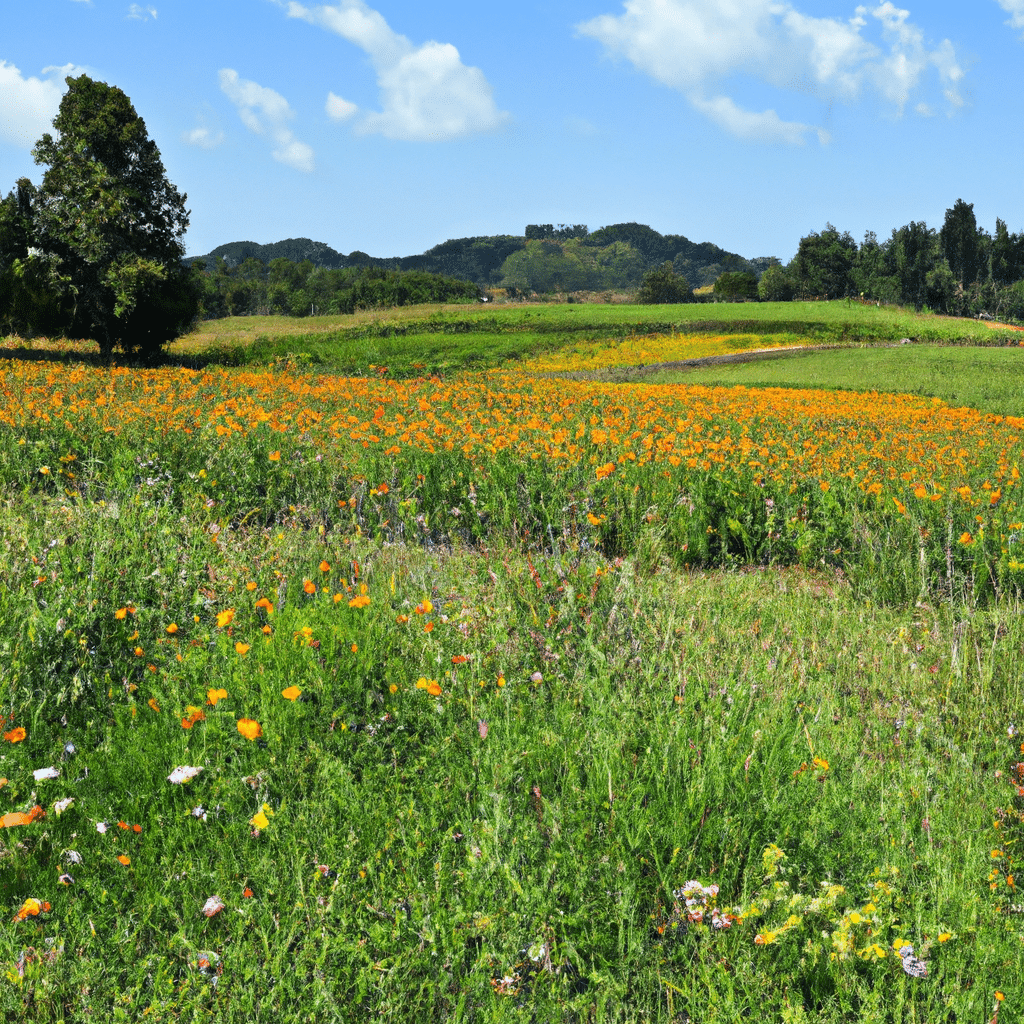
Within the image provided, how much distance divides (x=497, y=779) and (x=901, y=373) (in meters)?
30.5

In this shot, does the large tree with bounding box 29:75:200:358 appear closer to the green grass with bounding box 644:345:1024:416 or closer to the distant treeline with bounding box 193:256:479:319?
the green grass with bounding box 644:345:1024:416

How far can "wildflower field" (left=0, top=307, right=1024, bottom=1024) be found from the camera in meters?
2.01

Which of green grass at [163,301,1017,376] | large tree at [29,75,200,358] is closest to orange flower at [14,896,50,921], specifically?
green grass at [163,301,1017,376]

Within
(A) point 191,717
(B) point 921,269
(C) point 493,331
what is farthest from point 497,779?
(B) point 921,269

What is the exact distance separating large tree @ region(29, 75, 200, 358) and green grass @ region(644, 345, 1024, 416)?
68.0ft

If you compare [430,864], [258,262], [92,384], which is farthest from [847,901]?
[258,262]

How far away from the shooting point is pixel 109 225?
28.6 metres

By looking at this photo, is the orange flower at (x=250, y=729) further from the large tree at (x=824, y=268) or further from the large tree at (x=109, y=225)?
the large tree at (x=824, y=268)

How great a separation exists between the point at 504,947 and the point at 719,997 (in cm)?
58

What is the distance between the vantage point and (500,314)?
198 ft

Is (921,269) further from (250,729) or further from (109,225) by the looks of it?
(250,729)

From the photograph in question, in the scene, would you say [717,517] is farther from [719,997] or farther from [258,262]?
[258,262]

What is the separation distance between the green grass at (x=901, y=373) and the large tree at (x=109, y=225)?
20.7 metres

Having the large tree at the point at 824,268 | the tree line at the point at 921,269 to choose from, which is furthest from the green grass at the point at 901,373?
the large tree at the point at 824,268
